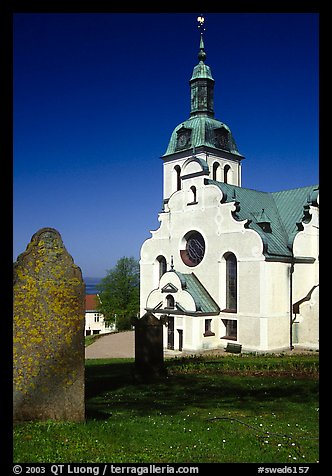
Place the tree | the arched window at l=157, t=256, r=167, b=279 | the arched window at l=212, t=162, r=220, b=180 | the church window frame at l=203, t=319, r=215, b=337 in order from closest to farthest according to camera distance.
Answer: the church window frame at l=203, t=319, r=215, b=337
the arched window at l=157, t=256, r=167, b=279
the arched window at l=212, t=162, r=220, b=180
the tree

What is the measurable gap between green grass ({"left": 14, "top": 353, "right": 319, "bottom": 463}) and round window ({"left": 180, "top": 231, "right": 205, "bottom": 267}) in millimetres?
20726

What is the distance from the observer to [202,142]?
44.4 metres

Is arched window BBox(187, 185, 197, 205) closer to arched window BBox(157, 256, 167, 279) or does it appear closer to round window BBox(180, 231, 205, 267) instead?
round window BBox(180, 231, 205, 267)

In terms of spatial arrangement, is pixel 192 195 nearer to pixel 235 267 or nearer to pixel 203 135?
pixel 235 267

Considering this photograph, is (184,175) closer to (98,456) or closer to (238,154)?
(238,154)

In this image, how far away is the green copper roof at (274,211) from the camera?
32.8 m

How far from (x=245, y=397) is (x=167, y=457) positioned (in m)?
6.02

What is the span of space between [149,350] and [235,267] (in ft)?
58.7

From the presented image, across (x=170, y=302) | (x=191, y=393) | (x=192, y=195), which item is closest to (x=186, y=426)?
(x=191, y=393)

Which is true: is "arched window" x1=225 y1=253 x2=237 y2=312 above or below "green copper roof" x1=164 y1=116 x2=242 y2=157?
below

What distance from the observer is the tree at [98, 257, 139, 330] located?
53.0 meters

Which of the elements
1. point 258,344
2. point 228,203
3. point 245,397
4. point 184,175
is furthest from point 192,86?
point 245,397

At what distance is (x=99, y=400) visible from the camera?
11352mm

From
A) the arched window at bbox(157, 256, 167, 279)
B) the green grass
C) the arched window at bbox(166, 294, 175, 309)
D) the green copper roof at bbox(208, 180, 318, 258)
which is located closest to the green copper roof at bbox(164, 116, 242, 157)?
the green copper roof at bbox(208, 180, 318, 258)
